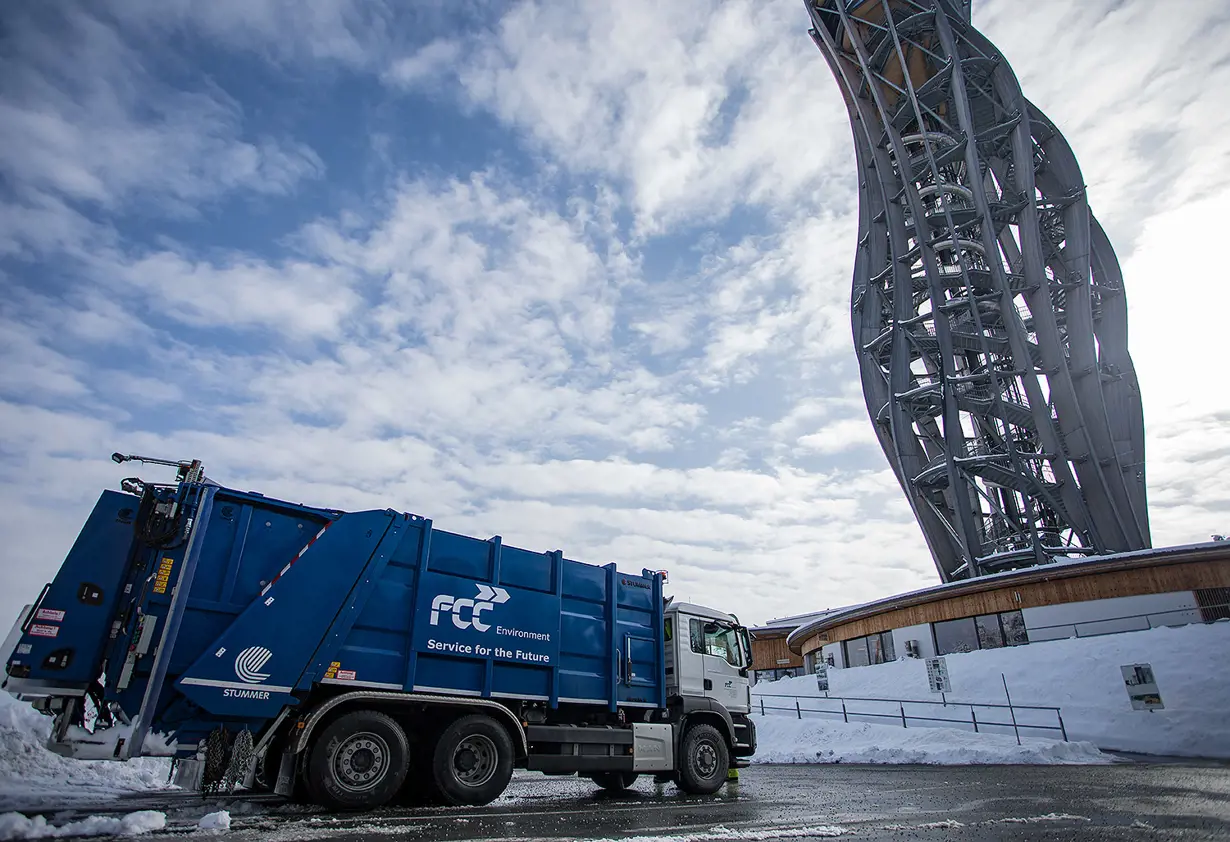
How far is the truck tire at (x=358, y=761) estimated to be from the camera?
25.5 feet

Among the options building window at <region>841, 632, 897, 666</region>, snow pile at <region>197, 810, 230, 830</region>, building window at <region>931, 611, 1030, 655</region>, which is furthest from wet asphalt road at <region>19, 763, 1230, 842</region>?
building window at <region>841, 632, 897, 666</region>

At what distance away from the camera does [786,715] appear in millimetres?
28734

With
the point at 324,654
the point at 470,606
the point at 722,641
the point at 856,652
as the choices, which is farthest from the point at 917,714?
the point at 324,654

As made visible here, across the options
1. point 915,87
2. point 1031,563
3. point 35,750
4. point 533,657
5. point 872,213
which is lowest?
point 35,750

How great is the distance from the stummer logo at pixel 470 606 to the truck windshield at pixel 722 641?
4610 mm

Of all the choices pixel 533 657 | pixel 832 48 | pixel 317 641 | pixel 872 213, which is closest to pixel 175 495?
pixel 317 641

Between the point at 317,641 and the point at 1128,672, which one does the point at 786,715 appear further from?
the point at 317,641

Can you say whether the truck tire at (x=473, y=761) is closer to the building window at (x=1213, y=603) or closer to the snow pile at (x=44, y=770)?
the snow pile at (x=44, y=770)

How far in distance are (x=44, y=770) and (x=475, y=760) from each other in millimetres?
6871

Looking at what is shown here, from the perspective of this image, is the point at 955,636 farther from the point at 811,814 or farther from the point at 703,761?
the point at 811,814

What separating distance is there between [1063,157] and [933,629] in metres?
32.8

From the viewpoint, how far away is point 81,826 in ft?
19.0

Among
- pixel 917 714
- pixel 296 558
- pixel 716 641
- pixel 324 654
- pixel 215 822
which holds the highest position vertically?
pixel 296 558

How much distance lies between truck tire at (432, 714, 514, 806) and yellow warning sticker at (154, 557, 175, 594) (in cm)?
386
